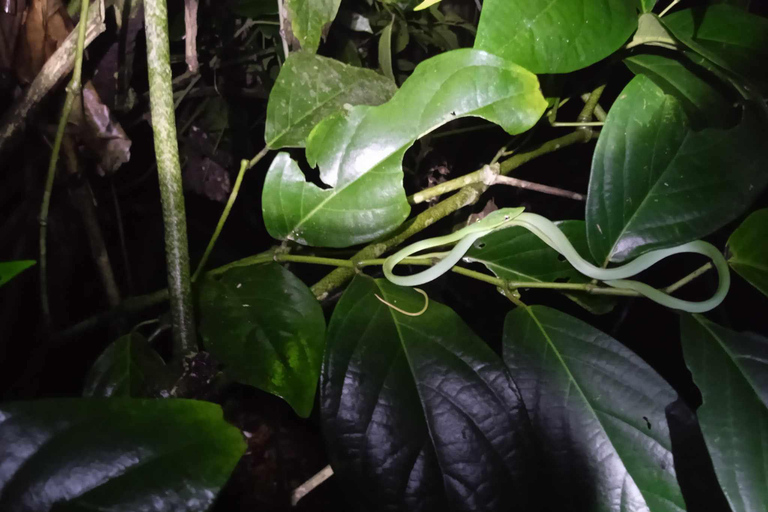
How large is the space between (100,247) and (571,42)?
2.44 feet

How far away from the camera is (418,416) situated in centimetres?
55

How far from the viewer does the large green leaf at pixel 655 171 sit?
0.61 meters

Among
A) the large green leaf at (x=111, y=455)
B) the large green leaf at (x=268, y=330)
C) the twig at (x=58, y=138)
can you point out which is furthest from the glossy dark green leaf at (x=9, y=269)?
the twig at (x=58, y=138)

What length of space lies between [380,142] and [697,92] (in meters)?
0.42

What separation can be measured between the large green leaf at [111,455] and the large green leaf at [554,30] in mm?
485

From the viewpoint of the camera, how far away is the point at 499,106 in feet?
1.87

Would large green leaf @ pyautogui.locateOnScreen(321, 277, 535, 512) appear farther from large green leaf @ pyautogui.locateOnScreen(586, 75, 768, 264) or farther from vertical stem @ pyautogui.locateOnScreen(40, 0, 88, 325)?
vertical stem @ pyautogui.locateOnScreen(40, 0, 88, 325)

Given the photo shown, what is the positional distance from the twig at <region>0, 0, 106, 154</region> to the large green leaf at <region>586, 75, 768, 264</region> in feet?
2.32

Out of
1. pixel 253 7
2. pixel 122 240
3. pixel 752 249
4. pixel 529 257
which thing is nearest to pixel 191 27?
pixel 253 7

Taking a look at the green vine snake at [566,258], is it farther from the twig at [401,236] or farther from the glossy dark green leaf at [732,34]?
the glossy dark green leaf at [732,34]

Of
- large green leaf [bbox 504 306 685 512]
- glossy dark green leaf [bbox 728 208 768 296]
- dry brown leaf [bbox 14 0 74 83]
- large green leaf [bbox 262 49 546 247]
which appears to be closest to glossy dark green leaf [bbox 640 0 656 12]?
large green leaf [bbox 262 49 546 247]

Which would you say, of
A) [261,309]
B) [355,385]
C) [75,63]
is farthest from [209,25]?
[355,385]

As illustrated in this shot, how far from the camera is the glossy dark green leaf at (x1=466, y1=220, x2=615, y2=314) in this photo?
0.71 metres

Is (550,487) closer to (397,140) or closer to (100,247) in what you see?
(397,140)
